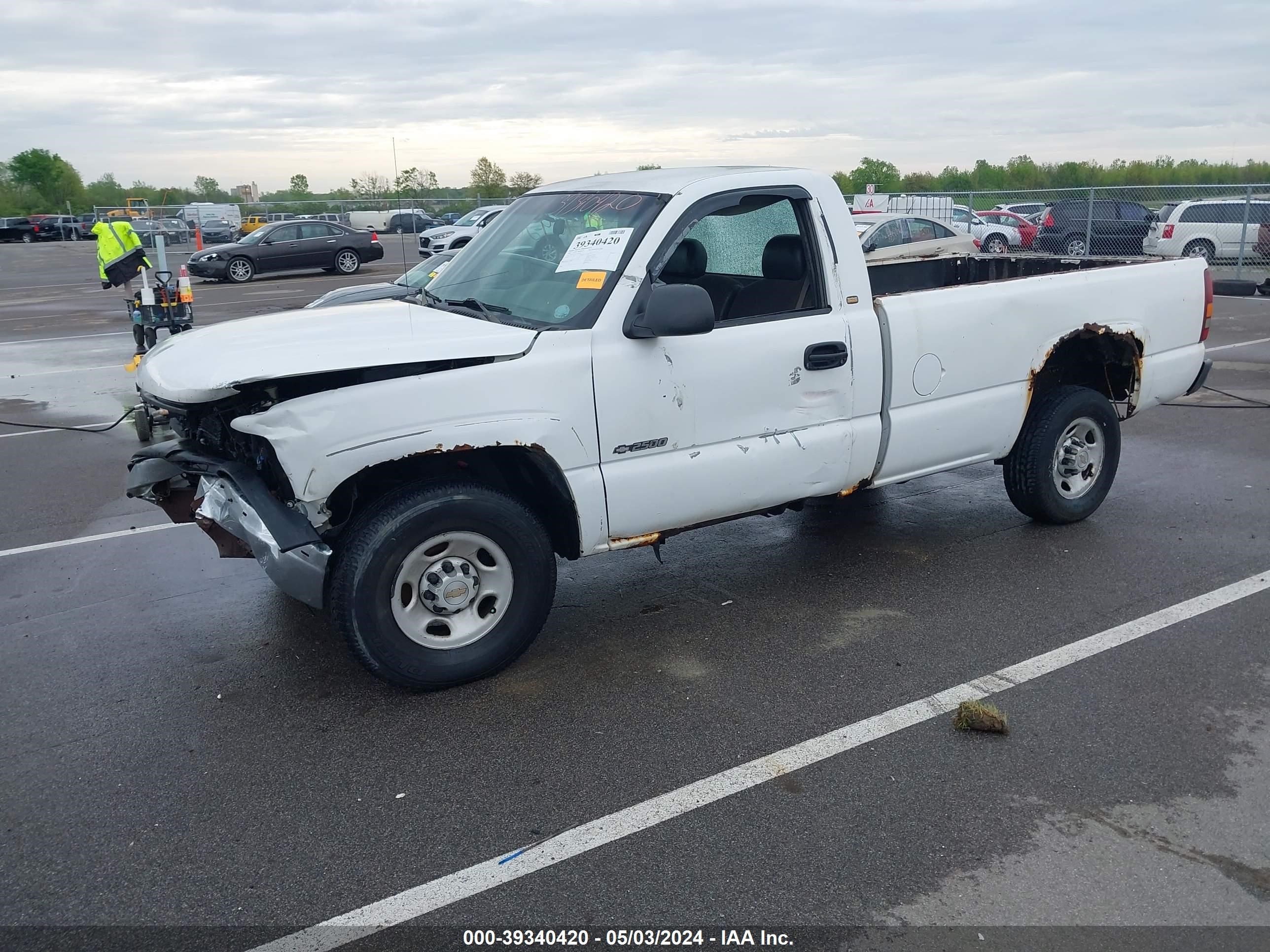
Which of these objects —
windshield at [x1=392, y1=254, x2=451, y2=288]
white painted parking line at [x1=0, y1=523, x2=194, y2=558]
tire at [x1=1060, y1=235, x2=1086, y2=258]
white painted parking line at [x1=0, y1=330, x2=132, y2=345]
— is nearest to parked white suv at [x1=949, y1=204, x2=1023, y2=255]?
tire at [x1=1060, y1=235, x2=1086, y2=258]

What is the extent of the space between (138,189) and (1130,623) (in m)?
93.7

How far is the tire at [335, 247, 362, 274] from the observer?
27953mm

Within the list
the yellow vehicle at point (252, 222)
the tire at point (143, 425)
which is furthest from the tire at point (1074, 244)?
the yellow vehicle at point (252, 222)

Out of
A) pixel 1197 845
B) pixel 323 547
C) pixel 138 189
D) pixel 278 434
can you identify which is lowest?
pixel 1197 845

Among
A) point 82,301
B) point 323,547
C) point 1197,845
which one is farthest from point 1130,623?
point 82,301

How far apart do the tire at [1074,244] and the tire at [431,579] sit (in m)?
21.5

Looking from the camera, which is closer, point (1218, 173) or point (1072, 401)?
point (1072, 401)

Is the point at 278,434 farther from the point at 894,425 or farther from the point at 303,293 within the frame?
the point at 303,293

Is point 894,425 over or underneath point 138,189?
underneath

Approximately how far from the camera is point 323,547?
160 inches

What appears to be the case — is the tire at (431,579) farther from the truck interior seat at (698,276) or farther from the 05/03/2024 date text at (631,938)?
the truck interior seat at (698,276)

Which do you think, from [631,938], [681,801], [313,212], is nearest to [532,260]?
[681,801]

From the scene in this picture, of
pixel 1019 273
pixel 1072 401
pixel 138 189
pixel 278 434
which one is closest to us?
pixel 278 434

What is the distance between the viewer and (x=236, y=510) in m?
4.19
